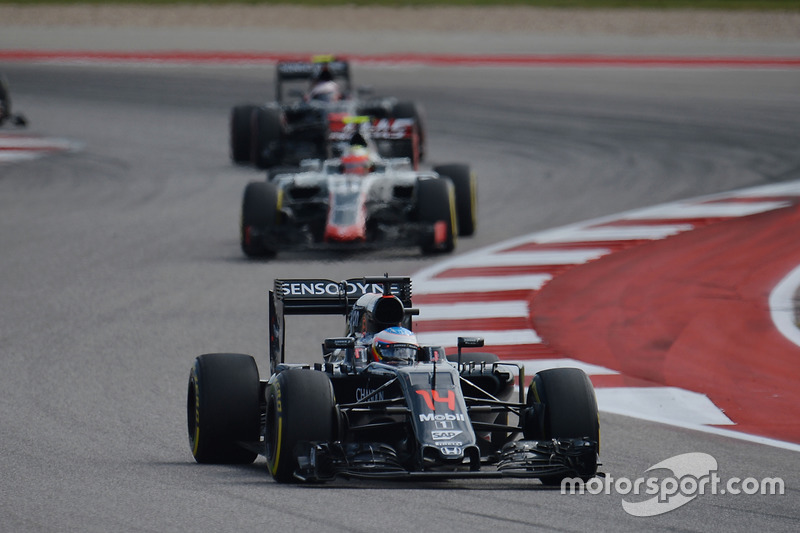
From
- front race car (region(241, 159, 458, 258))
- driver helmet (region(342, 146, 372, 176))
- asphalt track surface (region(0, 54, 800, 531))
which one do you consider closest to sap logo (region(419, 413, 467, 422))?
asphalt track surface (region(0, 54, 800, 531))

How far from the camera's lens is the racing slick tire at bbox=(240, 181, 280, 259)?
674 inches

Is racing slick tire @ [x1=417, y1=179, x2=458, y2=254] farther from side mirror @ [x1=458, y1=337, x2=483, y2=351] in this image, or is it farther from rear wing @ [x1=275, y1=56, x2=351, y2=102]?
side mirror @ [x1=458, y1=337, x2=483, y2=351]

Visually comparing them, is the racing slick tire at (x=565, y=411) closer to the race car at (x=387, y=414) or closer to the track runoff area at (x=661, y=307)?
the race car at (x=387, y=414)

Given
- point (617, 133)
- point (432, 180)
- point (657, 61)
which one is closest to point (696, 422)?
point (432, 180)

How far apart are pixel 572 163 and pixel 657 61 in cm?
1165

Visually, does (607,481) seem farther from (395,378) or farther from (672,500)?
(395,378)

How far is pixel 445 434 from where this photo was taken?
830 cm

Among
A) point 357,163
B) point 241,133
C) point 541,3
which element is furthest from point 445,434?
point 541,3

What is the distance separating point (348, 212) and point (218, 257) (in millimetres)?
1633

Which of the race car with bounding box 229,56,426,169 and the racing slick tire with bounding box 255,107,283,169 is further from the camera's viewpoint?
the racing slick tire with bounding box 255,107,283,169

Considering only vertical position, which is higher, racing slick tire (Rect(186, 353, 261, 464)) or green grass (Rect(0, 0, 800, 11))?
green grass (Rect(0, 0, 800, 11))

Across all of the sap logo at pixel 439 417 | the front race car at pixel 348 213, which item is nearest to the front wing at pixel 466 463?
the sap logo at pixel 439 417

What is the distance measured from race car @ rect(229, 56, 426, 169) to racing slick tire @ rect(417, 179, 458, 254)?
4.43 meters

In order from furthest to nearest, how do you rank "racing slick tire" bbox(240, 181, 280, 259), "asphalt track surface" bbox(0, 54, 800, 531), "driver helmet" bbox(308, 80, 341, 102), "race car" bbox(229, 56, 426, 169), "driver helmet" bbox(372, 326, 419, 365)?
"driver helmet" bbox(308, 80, 341, 102), "race car" bbox(229, 56, 426, 169), "racing slick tire" bbox(240, 181, 280, 259), "driver helmet" bbox(372, 326, 419, 365), "asphalt track surface" bbox(0, 54, 800, 531)
